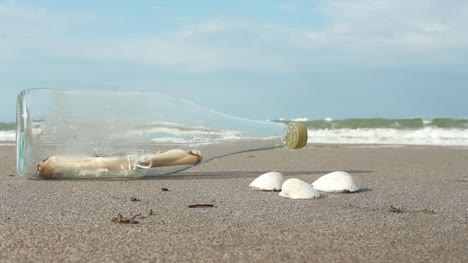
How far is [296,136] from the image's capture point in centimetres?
377

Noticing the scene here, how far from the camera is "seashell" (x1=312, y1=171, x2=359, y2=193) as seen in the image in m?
3.45

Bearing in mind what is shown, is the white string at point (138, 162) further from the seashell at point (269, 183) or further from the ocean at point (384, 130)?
the ocean at point (384, 130)

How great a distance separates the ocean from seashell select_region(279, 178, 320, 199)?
1148 centimetres

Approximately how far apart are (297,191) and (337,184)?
0.40m

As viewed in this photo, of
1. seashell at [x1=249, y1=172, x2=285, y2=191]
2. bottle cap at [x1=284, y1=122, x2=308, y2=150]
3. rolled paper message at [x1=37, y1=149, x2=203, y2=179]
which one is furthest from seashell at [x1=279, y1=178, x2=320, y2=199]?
rolled paper message at [x1=37, y1=149, x2=203, y2=179]

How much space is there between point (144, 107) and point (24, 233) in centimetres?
204

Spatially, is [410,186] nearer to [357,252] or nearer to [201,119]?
[201,119]

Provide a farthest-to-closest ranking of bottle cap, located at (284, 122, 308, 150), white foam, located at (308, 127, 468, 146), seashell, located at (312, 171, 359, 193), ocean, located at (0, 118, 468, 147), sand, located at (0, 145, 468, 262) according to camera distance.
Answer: ocean, located at (0, 118, 468, 147), white foam, located at (308, 127, 468, 146), bottle cap, located at (284, 122, 308, 150), seashell, located at (312, 171, 359, 193), sand, located at (0, 145, 468, 262)

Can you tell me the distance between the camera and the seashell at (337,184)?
11.3 ft

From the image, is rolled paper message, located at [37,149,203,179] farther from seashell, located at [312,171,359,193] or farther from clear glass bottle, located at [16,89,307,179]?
seashell, located at [312,171,359,193]

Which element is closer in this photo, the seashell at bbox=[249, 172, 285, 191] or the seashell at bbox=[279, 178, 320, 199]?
the seashell at bbox=[279, 178, 320, 199]

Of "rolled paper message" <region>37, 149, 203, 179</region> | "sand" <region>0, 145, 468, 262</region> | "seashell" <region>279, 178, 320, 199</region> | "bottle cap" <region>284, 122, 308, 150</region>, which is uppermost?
"bottle cap" <region>284, 122, 308, 150</region>

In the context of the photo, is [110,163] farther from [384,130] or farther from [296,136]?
[384,130]

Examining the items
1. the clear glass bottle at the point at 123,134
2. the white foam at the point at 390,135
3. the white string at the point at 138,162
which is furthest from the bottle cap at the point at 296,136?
the white foam at the point at 390,135
